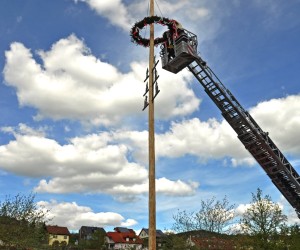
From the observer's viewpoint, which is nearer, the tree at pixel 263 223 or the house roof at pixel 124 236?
the tree at pixel 263 223

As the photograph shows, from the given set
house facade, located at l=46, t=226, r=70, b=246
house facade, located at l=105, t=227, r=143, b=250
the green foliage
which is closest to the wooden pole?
the green foliage

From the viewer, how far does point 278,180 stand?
93.5 feet

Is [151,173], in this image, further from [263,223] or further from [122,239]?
[122,239]

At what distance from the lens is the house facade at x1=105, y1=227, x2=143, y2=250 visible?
371 feet

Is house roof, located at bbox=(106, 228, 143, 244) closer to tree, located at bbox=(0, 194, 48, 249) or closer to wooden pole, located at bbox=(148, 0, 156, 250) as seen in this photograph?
tree, located at bbox=(0, 194, 48, 249)

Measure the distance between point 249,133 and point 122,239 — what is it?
9543cm

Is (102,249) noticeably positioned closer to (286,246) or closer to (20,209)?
(20,209)

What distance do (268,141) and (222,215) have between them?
26565mm

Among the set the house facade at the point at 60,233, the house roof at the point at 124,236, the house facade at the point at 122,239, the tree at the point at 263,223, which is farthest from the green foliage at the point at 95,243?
the tree at the point at 263,223

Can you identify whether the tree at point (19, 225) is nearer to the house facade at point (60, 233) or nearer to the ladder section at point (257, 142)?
the ladder section at point (257, 142)

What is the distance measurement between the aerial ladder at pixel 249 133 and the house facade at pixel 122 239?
→ 8859 centimetres

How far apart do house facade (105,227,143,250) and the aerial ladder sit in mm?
88590

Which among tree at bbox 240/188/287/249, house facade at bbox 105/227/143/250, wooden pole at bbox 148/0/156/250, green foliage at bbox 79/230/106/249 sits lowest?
wooden pole at bbox 148/0/156/250

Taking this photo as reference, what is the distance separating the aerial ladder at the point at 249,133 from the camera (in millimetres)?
26422
